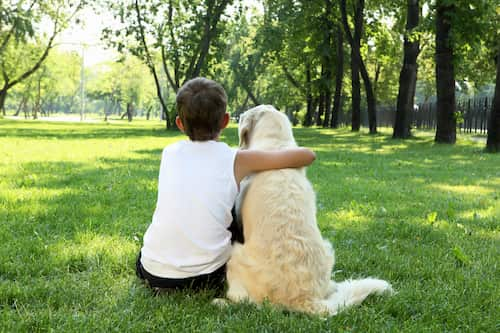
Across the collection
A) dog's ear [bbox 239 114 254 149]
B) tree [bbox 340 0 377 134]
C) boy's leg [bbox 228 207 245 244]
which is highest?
tree [bbox 340 0 377 134]

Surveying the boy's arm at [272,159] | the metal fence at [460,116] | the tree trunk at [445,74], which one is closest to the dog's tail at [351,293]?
the boy's arm at [272,159]

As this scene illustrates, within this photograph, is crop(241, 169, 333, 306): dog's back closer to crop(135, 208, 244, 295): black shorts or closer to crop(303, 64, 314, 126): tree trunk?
crop(135, 208, 244, 295): black shorts

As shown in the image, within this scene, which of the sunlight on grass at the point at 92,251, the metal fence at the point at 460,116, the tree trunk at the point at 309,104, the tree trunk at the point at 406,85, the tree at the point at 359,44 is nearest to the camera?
the sunlight on grass at the point at 92,251

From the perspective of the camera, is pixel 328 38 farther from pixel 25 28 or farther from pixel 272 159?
pixel 272 159

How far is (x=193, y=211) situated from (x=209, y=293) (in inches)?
25.3

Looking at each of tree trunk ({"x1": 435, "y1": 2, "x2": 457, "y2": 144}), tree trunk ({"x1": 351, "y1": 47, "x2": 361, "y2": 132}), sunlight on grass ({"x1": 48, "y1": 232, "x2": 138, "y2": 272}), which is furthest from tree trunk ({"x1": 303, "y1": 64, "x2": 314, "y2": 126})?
sunlight on grass ({"x1": 48, "y1": 232, "x2": 138, "y2": 272})

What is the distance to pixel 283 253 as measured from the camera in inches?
124

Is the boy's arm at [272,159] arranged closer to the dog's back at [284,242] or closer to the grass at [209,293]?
the dog's back at [284,242]

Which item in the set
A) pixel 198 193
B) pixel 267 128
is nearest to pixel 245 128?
pixel 267 128

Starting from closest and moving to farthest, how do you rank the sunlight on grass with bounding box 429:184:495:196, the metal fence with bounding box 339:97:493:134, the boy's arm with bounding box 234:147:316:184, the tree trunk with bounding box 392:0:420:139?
the boy's arm with bounding box 234:147:316:184 → the sunlight on grass with bounding box 429:184:495:196 → the tree trunk with bounding box 392:0:420:139 → the metal fence with bounding box 339:97:493:134

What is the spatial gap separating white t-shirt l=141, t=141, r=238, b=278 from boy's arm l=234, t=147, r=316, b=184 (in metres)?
0.11

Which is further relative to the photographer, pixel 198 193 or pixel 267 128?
pixel 267 128

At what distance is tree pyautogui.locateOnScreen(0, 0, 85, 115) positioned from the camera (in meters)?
33.6

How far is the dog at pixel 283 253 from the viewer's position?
3180 millimetres
